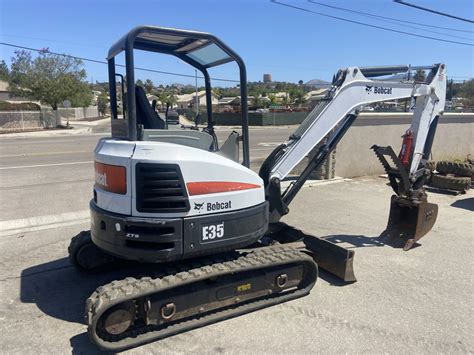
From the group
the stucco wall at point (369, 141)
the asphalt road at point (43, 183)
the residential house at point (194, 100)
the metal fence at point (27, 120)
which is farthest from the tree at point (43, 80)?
the stucco wall at point (369, 141)

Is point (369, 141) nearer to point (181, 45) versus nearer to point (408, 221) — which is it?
point (408, 221)

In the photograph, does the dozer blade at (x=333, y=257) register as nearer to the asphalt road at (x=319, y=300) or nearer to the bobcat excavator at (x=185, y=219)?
the bobcat excavator at (x=185, y=219)

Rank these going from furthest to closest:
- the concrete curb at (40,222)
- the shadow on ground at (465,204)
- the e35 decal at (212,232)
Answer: the shadow on ground at (465,204) < the concrete curb at (40,222) < the e35 decal at (212,232)

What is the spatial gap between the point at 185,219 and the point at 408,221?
3.79 metres

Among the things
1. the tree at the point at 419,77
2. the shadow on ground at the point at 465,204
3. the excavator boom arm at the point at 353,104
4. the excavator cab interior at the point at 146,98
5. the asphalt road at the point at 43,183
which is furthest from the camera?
the shadow on ground at the point at 465,204

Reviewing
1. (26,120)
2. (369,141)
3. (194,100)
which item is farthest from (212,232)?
(26,120)

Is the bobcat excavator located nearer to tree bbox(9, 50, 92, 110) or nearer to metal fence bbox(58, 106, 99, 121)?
tree bbox(9, 50, 92, 110)

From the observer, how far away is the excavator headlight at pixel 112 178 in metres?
3.55

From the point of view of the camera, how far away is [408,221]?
5.97 m

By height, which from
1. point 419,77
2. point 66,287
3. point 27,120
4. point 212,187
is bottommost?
point 66,287

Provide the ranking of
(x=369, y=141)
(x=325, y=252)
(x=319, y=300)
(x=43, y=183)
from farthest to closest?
(x=369, y=141), (x=43, y=183), (x=325, y=252), (x=319, y=300)

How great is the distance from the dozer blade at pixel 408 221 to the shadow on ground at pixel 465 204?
10.2 feet

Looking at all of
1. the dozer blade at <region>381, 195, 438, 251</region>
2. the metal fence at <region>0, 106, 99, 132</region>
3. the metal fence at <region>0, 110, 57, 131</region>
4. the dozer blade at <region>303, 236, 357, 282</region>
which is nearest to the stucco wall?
the dozer blade at <region>381, 195, 438, 251</region>

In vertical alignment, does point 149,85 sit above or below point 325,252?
above
